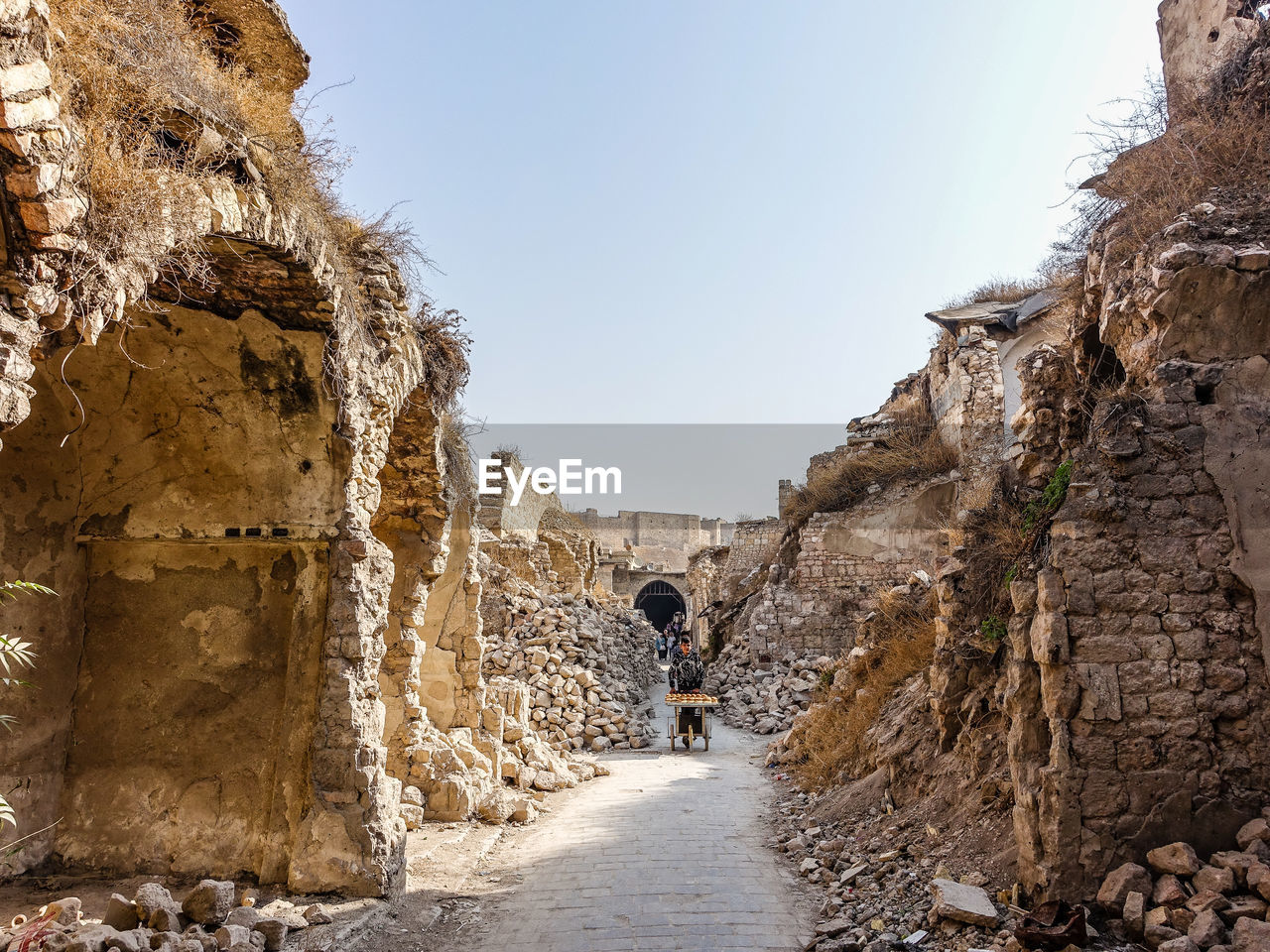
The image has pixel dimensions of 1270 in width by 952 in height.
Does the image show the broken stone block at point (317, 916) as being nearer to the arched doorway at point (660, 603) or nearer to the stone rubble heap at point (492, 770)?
the stone rubble heap at point (492, 770)

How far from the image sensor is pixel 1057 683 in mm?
4324

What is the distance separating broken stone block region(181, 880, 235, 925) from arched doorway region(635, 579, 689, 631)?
33.6m

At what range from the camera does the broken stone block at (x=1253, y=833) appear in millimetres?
3826

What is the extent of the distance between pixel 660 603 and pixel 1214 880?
36797 millimetres

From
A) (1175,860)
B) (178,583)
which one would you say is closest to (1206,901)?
(1175,860)

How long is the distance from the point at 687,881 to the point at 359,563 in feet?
11.3

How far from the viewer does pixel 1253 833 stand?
12.7 ft

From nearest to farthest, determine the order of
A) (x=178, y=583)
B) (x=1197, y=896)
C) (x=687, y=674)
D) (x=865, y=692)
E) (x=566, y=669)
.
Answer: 1. (x=1197, y=896)
2. (x=178, y=583)
3. (x=865, y=692)
4. (x=687, y=674)
5. (x=566, y=669)

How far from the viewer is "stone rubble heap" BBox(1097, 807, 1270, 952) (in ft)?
11.2

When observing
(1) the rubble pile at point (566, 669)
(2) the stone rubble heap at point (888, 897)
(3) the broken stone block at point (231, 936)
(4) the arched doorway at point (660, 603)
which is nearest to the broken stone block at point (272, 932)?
(3) the broken stone block at point (231, 936)

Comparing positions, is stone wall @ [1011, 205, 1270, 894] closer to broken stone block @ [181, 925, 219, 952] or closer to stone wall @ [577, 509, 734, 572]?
broken stone block @ [181, 925, 219, 952]

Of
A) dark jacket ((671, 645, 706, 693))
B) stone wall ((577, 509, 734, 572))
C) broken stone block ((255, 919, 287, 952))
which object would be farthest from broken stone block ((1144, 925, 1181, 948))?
stone wall ((577, 509, 734, 572))

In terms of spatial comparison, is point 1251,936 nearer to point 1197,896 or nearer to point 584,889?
point 1197,896

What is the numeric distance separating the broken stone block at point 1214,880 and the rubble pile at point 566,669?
25.7ft
